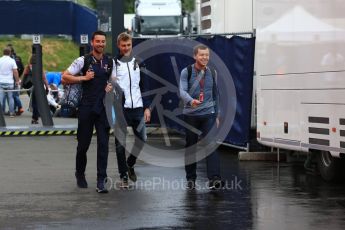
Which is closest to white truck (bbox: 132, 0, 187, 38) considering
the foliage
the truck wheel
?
the foliage

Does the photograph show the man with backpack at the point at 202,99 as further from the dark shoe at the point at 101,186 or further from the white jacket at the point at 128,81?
the dark shoe at the point at 101,186

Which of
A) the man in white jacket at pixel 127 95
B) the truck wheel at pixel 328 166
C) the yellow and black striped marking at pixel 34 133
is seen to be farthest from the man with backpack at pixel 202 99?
the yellow and black striped marking at pixel 34 133

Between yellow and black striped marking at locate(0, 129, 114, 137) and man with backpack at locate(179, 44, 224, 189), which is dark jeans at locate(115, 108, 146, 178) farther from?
yellow and black striped marking at locate(0, 129, 114, 137)

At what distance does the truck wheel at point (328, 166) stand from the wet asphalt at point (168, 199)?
0.45ft

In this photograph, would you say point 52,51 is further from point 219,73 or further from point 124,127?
point 124,127

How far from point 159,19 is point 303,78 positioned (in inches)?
1215

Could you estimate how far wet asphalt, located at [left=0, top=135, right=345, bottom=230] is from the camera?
9195 mm

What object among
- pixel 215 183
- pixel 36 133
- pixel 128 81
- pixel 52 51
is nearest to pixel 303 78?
pixel 215 183

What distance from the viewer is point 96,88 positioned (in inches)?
438

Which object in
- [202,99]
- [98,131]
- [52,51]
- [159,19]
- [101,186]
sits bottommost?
[101,186]

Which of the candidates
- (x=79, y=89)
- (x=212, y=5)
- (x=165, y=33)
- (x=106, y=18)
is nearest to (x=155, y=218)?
(x=79, y=89)

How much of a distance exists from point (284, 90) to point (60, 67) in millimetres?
41344

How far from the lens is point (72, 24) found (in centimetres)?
2734

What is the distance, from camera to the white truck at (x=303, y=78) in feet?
37.1
